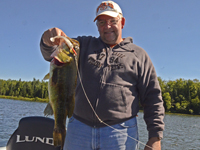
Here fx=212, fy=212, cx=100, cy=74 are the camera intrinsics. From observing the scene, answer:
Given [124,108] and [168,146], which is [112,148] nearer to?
[124,108]

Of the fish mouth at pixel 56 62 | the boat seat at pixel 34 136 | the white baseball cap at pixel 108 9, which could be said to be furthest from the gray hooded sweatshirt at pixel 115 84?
the boat seat at pixel 34 136

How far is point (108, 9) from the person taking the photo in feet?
10.00

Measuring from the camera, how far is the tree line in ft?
238

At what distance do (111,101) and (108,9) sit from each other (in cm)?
132

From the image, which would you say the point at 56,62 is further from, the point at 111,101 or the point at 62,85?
the point at 111,101

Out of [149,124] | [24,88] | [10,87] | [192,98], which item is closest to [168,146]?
[149,124]

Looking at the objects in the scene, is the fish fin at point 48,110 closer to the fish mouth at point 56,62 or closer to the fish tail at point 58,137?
the fish tail at point 58,137

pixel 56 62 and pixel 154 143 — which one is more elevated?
pixel 56 62

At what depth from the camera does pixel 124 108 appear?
2.81m

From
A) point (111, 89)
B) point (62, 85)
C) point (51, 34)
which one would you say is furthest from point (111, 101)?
point (51, 34)

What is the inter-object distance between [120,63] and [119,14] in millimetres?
766

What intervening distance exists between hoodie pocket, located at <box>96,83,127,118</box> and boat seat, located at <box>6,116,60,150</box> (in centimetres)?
132

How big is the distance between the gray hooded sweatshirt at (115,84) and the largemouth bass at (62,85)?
29 cm

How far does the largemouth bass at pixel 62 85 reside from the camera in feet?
8.06
